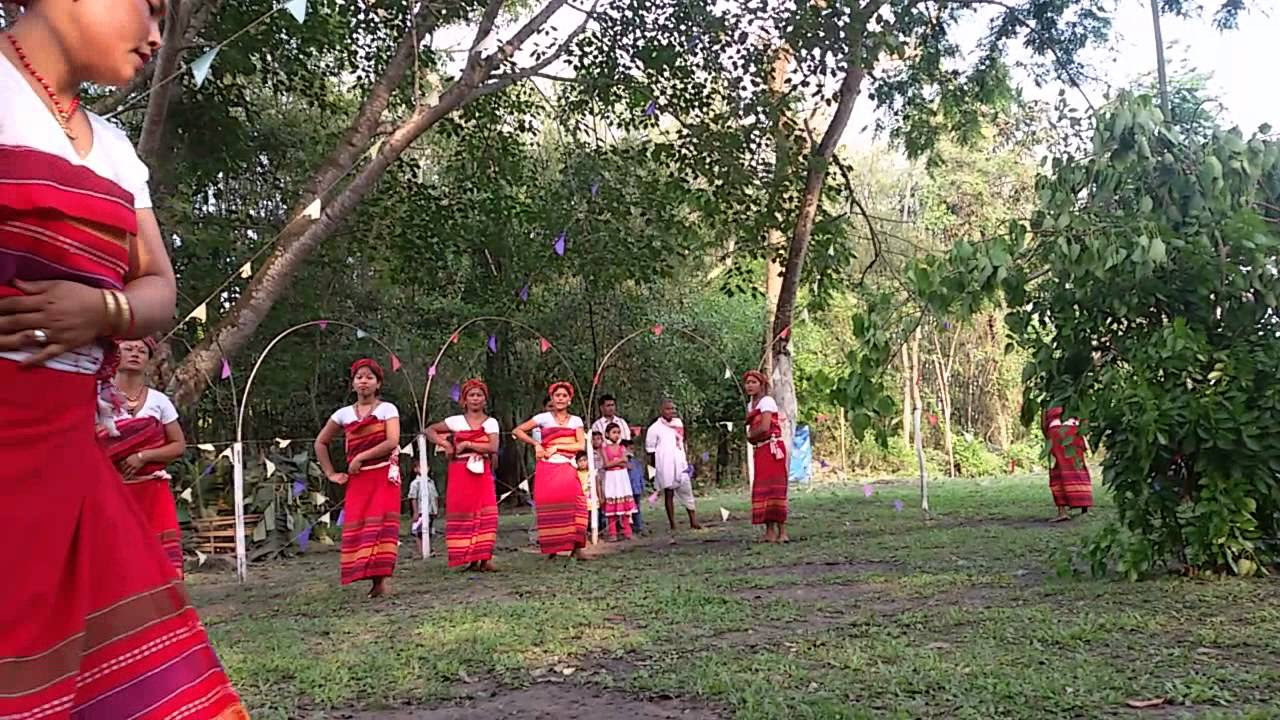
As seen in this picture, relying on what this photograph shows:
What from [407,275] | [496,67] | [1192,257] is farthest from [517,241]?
[1192,257]

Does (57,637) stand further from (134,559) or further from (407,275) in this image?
(407,275)

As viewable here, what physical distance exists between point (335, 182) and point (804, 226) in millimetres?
5962

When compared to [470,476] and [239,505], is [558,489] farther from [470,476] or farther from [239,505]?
[239,505]

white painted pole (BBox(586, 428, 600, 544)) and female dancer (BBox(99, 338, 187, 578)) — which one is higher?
female dancer (BBox(99, 338, 187, 578))

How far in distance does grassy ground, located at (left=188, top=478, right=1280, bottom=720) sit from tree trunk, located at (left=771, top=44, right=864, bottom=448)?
5111 millimetres

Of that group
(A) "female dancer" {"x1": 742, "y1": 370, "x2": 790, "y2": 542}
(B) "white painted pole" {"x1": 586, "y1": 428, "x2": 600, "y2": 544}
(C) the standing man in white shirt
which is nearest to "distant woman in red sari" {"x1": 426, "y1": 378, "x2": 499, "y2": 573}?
(B) "white painted pole" {"x1": 586, "y1": 428, "x2": 600, "y2": 544}

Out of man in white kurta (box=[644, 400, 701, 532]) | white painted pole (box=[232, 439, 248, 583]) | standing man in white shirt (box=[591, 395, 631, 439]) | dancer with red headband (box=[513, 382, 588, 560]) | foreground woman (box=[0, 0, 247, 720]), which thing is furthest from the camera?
man in white kurta (box=[644, 400, 701, 532])

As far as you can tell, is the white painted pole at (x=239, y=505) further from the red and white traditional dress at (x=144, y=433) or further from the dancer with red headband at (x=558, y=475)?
the red and white traditional dress at (x=144, y=433)

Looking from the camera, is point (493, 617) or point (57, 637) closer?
point (57, 637)

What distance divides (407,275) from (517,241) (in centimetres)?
214

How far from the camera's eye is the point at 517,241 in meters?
15.1

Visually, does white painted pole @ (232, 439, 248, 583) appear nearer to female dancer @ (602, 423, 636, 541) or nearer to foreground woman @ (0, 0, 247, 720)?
female dancer @ (602, 423, 636, 541)

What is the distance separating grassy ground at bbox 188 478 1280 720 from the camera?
377cm

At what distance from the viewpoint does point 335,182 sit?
9.06 meters
